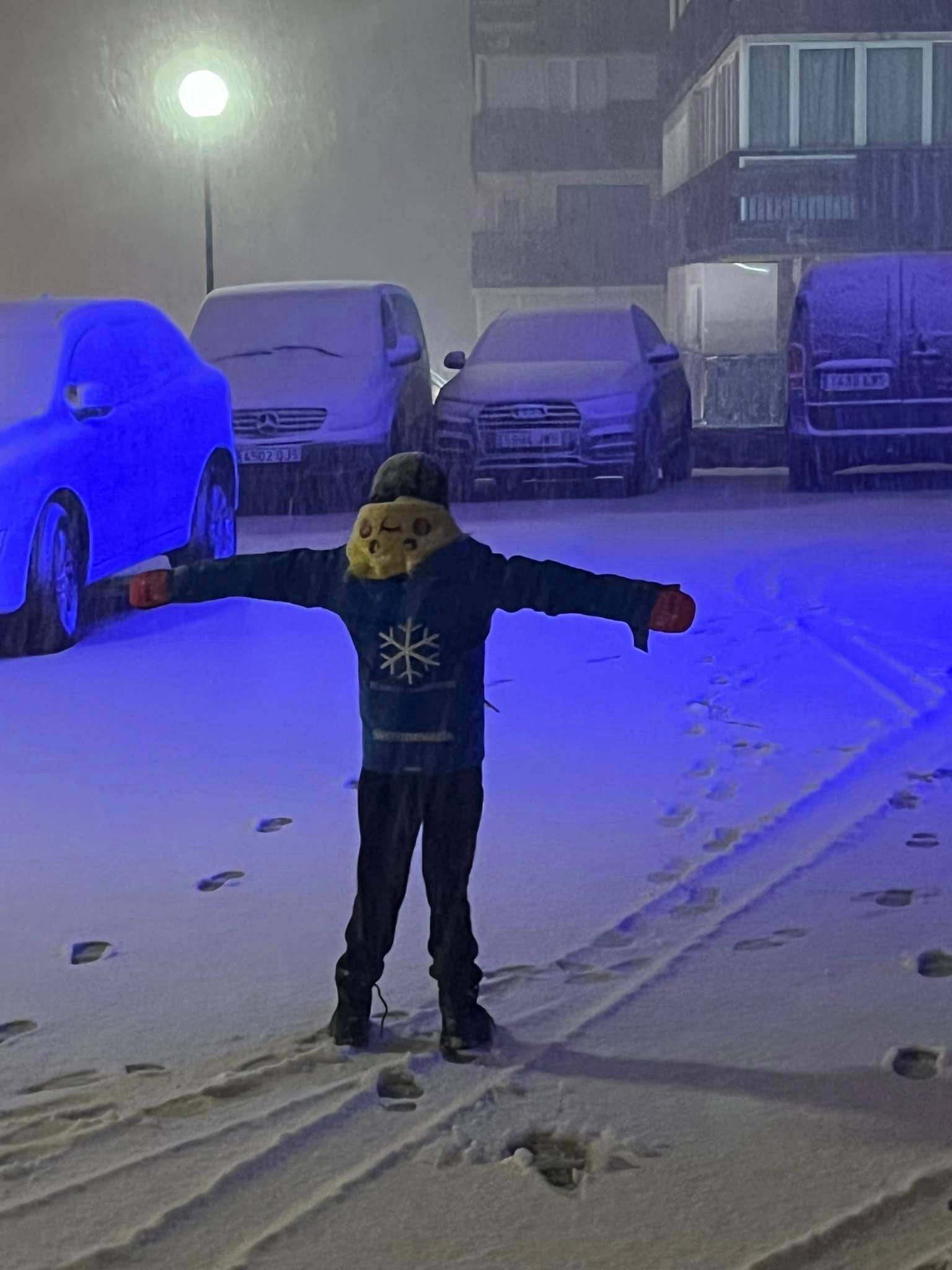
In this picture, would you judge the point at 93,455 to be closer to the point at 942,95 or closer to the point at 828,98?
the point at 828,98

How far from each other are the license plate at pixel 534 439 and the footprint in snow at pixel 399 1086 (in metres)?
12.8

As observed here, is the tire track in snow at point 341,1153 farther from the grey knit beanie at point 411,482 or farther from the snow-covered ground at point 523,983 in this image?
the grey knit beanie at point 411,482

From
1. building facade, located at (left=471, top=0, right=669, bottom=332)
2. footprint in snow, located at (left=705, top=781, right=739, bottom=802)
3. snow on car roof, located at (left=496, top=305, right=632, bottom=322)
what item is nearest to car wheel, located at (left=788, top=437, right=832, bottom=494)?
snow on car roof, located at (left=496, top=305, right=632, bottom=322)

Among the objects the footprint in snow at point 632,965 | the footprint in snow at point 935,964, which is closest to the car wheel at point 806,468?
the footprint in snow at point 935,964

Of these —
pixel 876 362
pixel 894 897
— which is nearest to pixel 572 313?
pixel 876 362

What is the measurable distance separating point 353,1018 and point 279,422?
495 inches

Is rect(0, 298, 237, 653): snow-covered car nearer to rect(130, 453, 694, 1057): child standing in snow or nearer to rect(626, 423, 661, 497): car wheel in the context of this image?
rect(626, 423, 661, 497): car wheel

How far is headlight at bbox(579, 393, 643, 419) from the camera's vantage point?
667 inches

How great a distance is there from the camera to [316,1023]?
4668 millimetres

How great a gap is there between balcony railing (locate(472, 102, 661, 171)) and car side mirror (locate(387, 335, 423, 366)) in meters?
32.1

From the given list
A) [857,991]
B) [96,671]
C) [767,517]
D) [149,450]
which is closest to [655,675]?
[96,671]

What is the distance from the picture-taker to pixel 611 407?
17.0 metres

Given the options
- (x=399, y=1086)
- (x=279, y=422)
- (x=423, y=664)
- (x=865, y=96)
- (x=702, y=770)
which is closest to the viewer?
(x=399, y=1086)

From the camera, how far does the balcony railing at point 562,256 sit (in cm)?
4975
